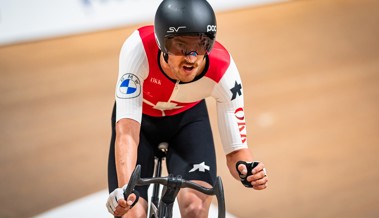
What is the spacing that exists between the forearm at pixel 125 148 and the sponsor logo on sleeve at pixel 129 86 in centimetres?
12

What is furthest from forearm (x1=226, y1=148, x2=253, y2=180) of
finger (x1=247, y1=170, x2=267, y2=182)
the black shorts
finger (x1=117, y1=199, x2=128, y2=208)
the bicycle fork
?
finger (x1=117, y1=199, x2=128, y2=208)

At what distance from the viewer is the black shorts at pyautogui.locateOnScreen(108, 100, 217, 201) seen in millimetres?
3289

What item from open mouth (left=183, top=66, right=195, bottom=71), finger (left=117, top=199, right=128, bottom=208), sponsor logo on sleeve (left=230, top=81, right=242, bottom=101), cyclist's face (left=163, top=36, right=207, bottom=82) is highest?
cyclist's face (left=163, top=36, right=207, bottom=82)

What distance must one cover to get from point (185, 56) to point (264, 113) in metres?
3.40

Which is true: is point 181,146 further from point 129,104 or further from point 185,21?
point 185,21

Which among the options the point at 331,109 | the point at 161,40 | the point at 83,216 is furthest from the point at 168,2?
the point at 331,109

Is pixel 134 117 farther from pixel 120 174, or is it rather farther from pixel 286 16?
pixel 286 16

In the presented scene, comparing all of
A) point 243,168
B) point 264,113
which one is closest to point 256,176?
point 243,168

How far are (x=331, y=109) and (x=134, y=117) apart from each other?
3.47 metres

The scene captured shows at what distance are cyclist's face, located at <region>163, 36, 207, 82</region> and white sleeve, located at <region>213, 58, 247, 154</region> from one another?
0.25m

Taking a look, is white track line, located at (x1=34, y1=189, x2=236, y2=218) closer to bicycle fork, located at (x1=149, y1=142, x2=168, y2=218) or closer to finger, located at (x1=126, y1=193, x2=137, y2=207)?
bicycle fork, located at (x1=149, y1=142, x2=168, y2=218)

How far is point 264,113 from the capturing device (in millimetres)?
6137

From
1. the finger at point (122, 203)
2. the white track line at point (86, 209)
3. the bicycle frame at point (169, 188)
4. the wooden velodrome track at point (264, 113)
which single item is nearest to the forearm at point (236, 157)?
the bicycle frame at point (169, 188)

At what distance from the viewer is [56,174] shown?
17.0 feet
